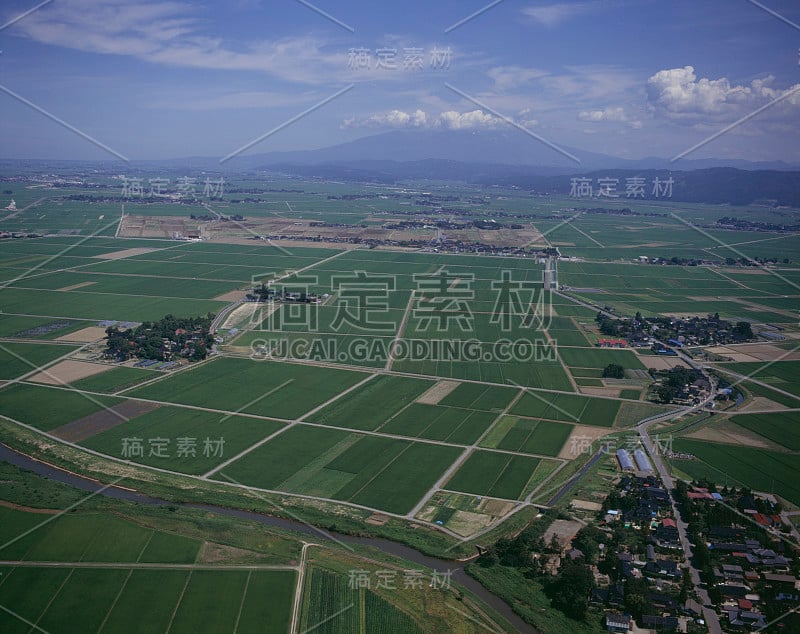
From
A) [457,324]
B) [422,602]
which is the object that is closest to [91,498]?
[422,602]

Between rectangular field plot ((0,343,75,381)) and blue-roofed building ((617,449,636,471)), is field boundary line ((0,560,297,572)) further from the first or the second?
rectangular field plot ((0,343,75,381))

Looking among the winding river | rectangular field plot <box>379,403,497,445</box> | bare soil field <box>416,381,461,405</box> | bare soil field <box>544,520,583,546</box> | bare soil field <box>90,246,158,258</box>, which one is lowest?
the winding river

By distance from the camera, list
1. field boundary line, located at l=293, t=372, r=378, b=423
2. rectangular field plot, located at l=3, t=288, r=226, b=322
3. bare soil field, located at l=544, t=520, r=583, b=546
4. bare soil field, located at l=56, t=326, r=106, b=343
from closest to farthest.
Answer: bare soil field, located at l=544, t=520, r=583, b=546 → field boundary line, located at l=293, t=372, r=378, b=423 → bare soil field, located at l=56, t=326, r=106, b=343 → rectangular field plot, located at l=3, t=288, r=226, b=322

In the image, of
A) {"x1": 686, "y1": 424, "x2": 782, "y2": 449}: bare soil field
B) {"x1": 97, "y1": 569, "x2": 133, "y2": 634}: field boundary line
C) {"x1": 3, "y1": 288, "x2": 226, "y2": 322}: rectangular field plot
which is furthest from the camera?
{"x1": 3, "y1": 288, "x2": 226, "y2": 322}: rectangular field plot

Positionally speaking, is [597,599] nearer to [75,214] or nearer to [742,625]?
[742,625]

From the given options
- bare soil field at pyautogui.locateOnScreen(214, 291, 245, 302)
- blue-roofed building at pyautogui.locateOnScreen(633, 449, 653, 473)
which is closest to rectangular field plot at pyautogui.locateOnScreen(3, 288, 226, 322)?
bare soil field at pyautogui.locateOnScreen(214, 291, 245, 302)

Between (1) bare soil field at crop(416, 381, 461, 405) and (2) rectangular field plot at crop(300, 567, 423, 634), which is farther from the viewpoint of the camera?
(1) bare soil field at crop(416, 381, 461, 405)

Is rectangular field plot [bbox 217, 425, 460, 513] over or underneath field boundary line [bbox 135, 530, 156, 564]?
over

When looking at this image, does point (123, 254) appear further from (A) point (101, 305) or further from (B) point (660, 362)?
(B) point (660, 362)
